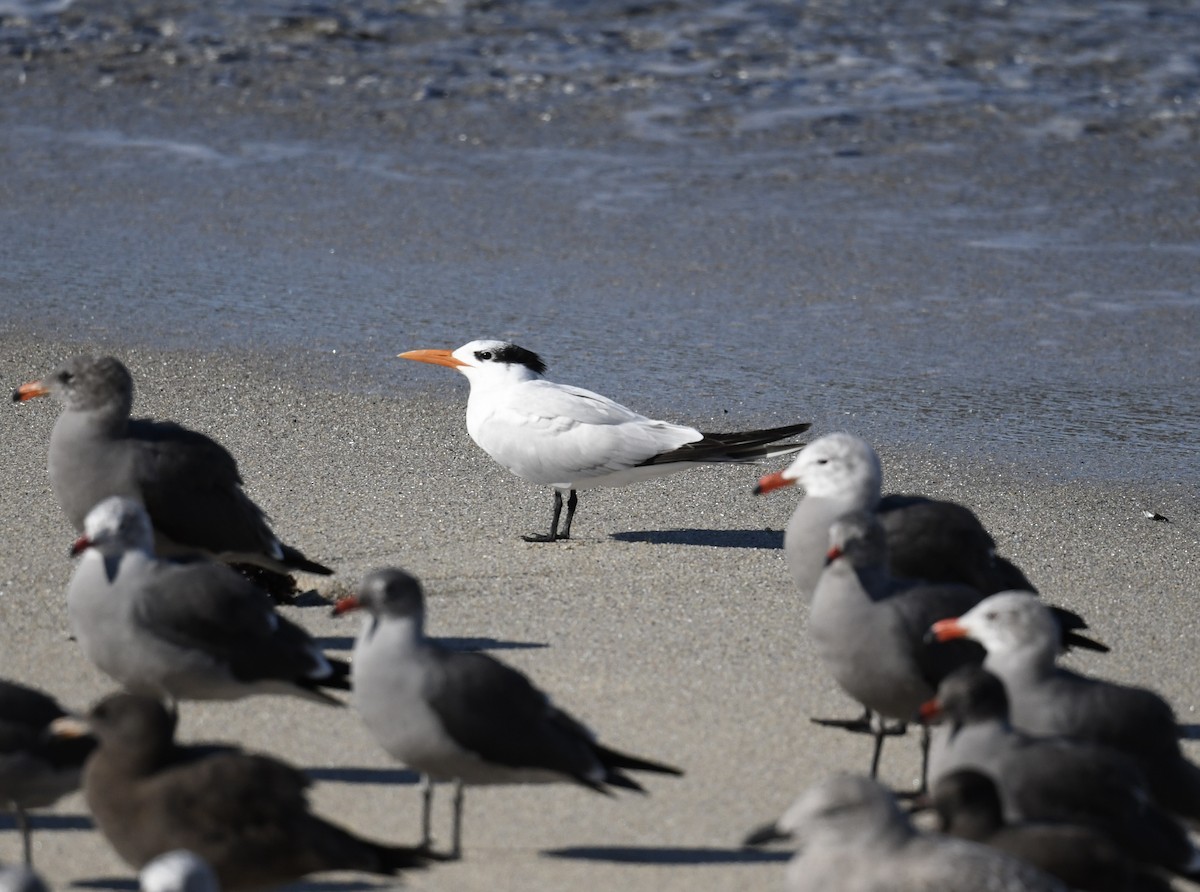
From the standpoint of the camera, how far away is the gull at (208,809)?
3.56 m

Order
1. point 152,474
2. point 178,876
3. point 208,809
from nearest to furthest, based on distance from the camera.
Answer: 1. point 178,876
2. point 208,809
3. point 152,474

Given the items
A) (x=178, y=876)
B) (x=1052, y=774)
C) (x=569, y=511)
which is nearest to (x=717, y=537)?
(x=569, y=511)

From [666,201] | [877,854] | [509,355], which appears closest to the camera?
[877,854]

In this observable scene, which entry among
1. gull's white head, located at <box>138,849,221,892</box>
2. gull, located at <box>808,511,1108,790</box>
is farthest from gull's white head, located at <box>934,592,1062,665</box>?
gull's white head, located at <box>138,849,221,892</box>

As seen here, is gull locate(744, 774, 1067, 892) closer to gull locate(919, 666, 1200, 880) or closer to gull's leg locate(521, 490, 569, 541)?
gull locate(919, 666, 1200, 880)

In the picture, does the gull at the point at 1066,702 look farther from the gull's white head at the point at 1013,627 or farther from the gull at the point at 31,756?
Result: the gull at the point at 31,756

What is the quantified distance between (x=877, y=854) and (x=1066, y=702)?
0.93m

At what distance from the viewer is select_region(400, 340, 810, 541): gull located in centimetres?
678

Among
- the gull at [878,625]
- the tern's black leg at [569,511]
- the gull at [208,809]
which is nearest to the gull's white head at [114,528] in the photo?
the gull at [208,809]

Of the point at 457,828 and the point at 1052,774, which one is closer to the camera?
the point at 1052,774

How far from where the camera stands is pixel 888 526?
5160mm

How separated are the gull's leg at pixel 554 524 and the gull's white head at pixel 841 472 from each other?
151 centimetres

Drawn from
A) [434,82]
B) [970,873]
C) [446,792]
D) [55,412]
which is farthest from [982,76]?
[970,873]

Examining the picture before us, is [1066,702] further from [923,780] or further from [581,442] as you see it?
[581,442]
